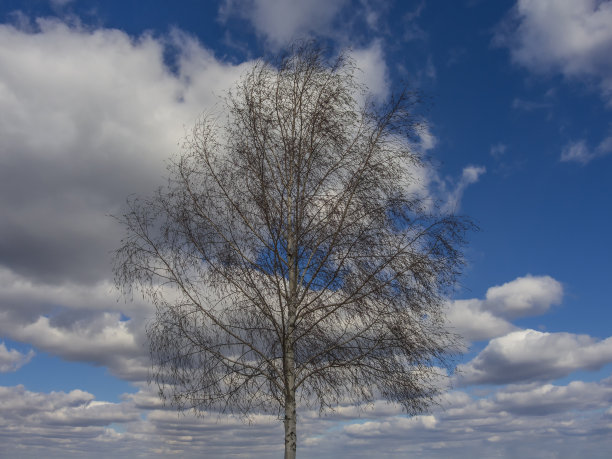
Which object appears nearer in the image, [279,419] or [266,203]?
[279,419]

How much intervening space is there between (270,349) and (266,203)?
2858 millimetres

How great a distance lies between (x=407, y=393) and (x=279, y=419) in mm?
2364

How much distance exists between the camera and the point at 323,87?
37.6 ft

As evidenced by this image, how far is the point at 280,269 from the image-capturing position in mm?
10758

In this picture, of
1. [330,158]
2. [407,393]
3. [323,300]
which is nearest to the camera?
[407,393]

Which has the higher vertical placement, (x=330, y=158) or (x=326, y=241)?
(x=330, y=158)

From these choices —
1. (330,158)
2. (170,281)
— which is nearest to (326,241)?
(330,158)

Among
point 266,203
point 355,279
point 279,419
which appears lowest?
point 279,419

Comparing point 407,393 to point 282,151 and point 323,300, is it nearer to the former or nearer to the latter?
point 323,300

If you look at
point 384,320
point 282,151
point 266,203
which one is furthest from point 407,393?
point 282,151

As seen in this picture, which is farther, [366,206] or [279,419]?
[366,206]

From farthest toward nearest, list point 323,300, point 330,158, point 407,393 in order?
1. point 330,158
2. point 323,300
3. point 407,393

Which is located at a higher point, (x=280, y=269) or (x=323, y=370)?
(x=280, y=269)

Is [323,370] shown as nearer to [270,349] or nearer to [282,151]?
[270,349]
